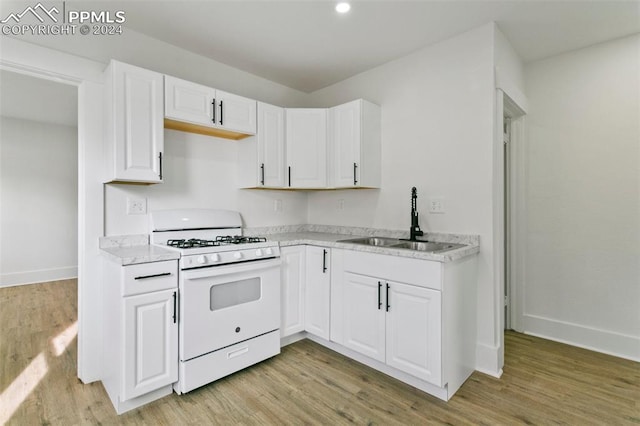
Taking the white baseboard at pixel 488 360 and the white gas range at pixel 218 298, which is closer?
the white gas range at pixel 218 298

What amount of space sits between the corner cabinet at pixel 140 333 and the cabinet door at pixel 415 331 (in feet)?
4.62

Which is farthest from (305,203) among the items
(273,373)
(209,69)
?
(273,373)

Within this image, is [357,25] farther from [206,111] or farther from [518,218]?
[518,218]

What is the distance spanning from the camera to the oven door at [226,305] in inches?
76.0

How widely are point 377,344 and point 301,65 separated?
2528mm

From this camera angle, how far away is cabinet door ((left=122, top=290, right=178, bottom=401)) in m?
1.74

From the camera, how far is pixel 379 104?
2.90 m

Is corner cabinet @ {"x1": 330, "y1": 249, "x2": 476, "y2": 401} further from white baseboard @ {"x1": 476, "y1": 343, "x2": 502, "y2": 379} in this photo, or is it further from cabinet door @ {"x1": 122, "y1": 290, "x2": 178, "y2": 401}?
cabinet door @ {"x1": 122, "y1": 290, "x2": 178, "y2": 401}

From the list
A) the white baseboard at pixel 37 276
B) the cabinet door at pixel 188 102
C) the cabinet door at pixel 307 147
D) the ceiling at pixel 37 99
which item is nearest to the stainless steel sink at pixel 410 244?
the cabinet door at pixel 307 147

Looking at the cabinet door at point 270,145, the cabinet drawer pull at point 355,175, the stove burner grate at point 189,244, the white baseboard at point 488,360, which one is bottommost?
the white baseboard at point 488,360

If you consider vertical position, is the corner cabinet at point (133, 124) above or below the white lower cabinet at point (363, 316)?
above

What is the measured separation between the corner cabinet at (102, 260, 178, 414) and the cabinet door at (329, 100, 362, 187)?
160 cm

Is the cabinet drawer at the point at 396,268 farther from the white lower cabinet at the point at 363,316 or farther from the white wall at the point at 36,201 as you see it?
the white wall at the point at 36,201

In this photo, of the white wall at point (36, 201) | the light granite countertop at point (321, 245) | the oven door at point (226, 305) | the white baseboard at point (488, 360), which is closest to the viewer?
the light granite countertop at point (321, 245)
